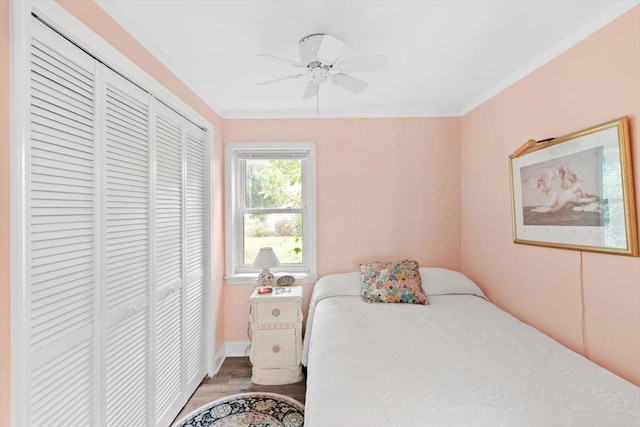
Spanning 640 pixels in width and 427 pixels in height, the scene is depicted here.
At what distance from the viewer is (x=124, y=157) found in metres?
1.63

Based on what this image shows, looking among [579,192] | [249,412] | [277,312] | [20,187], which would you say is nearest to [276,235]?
[277,312]

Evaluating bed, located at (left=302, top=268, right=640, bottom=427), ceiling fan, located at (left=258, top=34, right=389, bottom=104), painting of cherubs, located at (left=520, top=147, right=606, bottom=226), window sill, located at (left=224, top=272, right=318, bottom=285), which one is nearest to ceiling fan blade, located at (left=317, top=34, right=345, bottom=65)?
ceiling fan, located at (left=258, top=34, right=389, bottom=104)

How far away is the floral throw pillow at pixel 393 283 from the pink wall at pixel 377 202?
0.35 meters

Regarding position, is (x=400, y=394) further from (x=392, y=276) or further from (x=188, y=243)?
(x=188, y=243)

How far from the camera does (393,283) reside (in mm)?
2633

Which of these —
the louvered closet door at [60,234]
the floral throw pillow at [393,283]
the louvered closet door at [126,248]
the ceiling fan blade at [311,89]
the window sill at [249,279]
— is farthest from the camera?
the window sill at [249,279]

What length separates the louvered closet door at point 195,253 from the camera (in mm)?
2398

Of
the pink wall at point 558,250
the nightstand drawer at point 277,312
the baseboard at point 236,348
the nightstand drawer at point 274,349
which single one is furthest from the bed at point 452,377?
the baseboard at point 236,348

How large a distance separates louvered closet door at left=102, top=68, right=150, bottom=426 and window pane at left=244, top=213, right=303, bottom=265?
145cm

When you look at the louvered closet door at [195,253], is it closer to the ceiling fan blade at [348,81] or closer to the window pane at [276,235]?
the window pane at [276,235]

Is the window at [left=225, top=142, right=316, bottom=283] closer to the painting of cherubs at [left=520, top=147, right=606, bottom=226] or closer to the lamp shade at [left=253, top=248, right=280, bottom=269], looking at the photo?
the lamp shade at [left=253, top=248, right=280, bottom=269]

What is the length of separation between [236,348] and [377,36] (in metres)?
2.93

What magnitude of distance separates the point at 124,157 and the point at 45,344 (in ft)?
2.97
